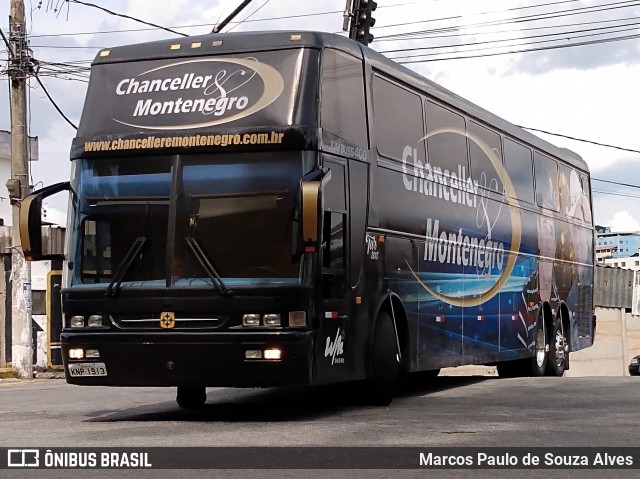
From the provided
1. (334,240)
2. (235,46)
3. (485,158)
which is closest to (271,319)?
(334,240)

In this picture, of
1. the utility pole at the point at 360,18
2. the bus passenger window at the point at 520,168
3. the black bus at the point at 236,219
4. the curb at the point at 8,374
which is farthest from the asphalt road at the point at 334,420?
the utility pole at the point at 360,18

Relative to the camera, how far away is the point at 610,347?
169 ft

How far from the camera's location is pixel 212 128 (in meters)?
11.8

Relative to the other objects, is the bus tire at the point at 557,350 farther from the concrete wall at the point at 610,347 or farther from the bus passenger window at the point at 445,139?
the concrete wall at the point at 610,347

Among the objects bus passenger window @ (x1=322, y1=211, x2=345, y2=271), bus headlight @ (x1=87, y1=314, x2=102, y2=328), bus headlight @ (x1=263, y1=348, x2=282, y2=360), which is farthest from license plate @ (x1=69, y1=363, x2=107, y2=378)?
bus passenger window @ (x1=322, y1=211, x2=345, y2=271)

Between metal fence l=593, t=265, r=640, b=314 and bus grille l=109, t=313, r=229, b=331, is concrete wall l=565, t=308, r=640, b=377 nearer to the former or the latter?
metal fence l=593, t=265, r=640, b=314

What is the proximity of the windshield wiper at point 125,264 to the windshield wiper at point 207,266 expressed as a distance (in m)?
0.50

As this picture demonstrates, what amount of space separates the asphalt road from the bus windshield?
151 cm

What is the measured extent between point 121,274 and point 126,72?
2254 millimetres

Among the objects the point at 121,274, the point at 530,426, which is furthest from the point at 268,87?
the point at 530,426

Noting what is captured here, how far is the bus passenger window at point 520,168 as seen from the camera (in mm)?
19250

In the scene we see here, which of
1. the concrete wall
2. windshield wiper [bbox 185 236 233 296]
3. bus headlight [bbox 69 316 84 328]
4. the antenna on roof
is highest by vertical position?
the antenna on roof

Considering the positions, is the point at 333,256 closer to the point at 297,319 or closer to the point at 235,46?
the point at 297,319

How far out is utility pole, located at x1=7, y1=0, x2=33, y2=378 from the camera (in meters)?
24.1
